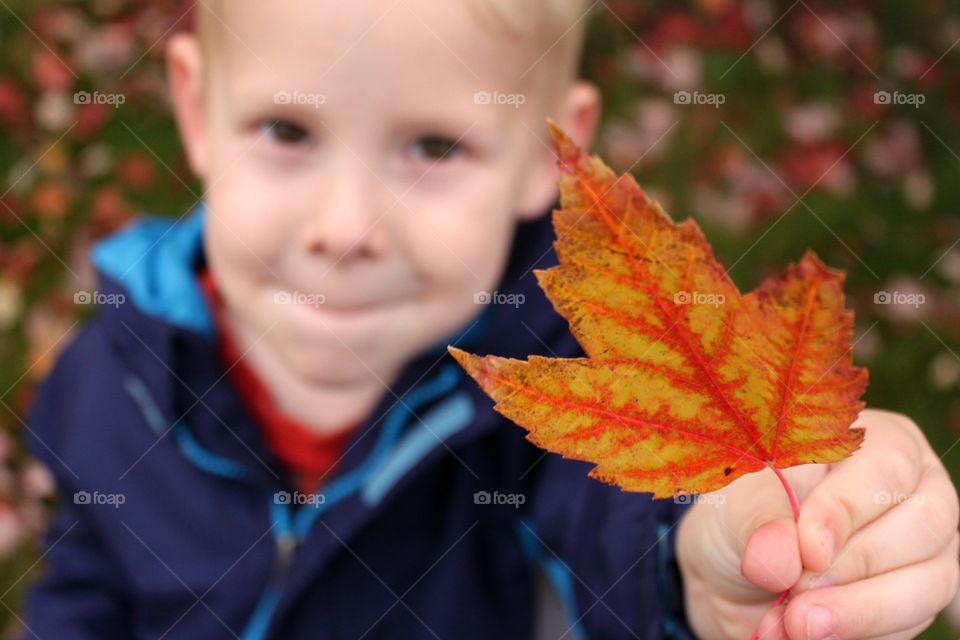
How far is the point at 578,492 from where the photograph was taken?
3.69ft

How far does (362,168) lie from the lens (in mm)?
950

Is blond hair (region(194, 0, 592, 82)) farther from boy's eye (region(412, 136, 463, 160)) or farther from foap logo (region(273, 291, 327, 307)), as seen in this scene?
foap logo (region(273, 291, 327, 307))

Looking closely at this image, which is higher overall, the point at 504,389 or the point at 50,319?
the point at 50,319

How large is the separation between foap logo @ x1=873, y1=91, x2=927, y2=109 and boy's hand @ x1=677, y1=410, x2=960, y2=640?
2138mm

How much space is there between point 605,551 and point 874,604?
1.36ft

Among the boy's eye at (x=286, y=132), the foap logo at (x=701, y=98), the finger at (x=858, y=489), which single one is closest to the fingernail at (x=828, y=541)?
the finger at (x=858, y=489)

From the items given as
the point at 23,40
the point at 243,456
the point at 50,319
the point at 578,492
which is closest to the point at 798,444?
the point at 578,492

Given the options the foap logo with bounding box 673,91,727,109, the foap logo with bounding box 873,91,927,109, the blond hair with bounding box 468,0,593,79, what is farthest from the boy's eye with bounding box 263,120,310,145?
the foap logo with bounding box 873,91,927,109

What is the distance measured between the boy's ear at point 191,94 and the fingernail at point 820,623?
0.87 m

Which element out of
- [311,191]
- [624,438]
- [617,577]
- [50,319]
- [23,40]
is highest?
[23,40]

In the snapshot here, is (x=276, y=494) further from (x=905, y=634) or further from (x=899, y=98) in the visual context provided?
(x=899, y=98)

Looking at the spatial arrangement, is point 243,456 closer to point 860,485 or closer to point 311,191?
point 311,191

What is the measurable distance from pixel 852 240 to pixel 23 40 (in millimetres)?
2334

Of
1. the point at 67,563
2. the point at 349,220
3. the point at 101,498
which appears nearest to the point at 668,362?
the point at 349,220
